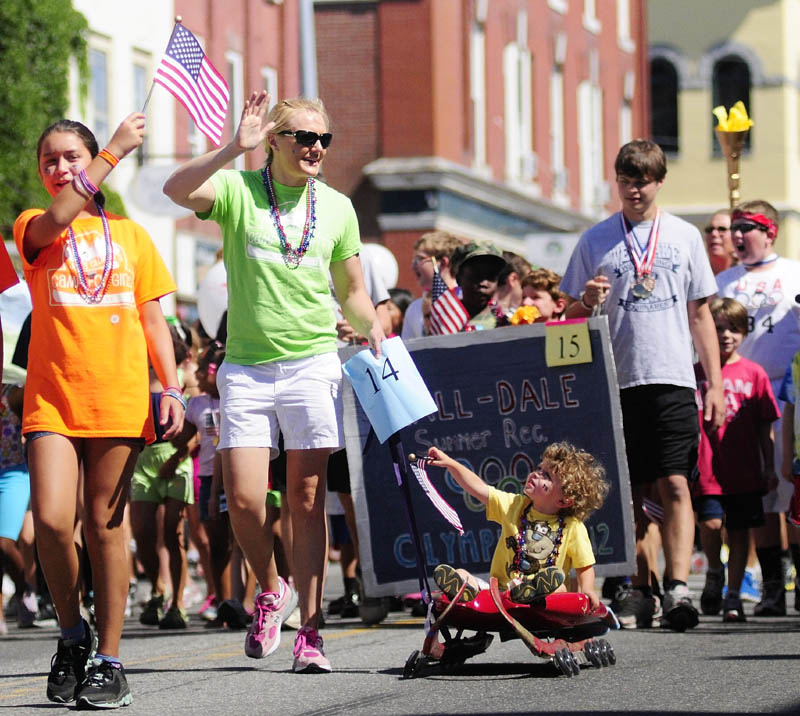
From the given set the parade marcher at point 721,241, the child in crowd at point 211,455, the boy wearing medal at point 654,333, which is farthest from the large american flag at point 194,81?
the parade marcher at point 721,241

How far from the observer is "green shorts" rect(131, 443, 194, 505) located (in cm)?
1174

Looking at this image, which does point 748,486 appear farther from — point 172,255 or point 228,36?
point 228,36

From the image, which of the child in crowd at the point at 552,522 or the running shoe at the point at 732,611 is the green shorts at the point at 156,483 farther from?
the child in crowd at the point at 552,522

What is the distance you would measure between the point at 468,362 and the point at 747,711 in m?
3.62

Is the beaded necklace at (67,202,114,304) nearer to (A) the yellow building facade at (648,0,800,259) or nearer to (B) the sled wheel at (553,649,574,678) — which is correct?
(B) the sled wheel at (553,649,574,678)

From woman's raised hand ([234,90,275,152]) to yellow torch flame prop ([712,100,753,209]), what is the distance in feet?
18.7

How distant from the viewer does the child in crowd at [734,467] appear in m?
10.8

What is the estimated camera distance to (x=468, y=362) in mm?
9891

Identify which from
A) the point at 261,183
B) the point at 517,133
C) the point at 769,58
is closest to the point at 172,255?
the point at 517,133

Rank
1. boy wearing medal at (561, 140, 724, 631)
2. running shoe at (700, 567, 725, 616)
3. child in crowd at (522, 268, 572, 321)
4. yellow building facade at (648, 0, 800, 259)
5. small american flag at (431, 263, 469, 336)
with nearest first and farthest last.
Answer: boy wearing medal at (561, 140, 724, 631) < small american flag at (431, 263, 469, 336) < running shoe at (700, 567, 725, 616) < child in crowd at (522, 268, 572, 321) < yellow building facade at (648, 0, 800, 259)

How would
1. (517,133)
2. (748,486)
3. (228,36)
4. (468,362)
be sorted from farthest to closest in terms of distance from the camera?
(517,133), (228,36), (748,486), (468,362)

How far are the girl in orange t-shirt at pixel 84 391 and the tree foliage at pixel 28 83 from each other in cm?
1536

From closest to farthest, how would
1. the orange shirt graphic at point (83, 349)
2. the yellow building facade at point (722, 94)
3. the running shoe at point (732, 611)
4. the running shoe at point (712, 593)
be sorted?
the orange shirt graphic at point (83, 349) → the running shoe at point (732, 611) → the running shoe at point (712, 593) → the yellow building facade at point (722, 94)

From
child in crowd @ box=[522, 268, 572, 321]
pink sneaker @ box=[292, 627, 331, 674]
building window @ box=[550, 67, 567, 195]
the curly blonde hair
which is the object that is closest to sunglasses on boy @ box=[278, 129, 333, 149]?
the curly blonde hair
